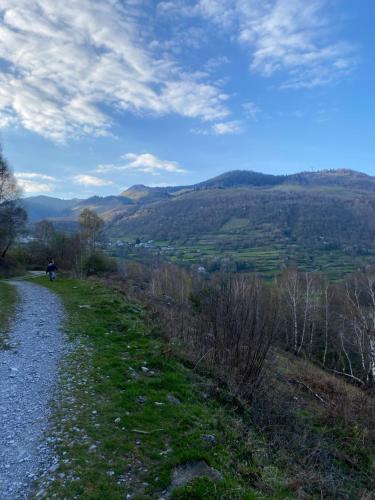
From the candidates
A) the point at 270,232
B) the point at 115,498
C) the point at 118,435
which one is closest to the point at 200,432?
the point at 118,435

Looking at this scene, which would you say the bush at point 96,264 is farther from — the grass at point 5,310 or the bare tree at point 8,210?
the grass at point 5,310

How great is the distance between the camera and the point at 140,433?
658cm

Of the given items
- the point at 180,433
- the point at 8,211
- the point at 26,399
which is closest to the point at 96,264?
the point at 8,211

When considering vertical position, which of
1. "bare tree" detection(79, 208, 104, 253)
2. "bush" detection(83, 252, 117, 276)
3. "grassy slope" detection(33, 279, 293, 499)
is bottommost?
"bush" detection(83, 252, 117, 276)

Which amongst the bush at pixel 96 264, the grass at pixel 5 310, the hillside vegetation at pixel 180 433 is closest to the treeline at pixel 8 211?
the bush at pixel 96 264

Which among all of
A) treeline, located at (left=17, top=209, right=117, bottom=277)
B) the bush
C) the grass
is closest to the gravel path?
the grass

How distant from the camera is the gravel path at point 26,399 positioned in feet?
17.2

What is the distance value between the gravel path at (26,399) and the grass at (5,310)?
29 centimetres

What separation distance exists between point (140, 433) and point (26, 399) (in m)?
2.94

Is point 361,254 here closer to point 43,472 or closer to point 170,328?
point 170,328

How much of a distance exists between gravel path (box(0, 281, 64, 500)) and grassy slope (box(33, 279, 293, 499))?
34cm

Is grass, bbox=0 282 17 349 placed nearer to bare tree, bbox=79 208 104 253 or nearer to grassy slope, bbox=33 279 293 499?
grassy slope, bbox=33 279 293 499

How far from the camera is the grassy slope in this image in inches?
203

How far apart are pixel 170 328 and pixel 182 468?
9180 mm
